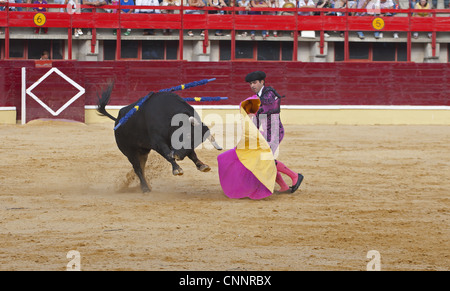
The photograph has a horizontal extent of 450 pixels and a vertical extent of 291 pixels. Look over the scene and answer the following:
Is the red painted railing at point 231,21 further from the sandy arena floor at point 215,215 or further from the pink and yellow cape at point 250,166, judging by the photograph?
the pink and yellow cape at point 250,166

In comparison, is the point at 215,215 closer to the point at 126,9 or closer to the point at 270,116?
the point at 270,116

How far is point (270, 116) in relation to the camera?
6086mm

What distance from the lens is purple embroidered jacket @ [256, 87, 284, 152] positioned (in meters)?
6.01

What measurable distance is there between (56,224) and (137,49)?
12.3m

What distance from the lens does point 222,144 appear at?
1082cm

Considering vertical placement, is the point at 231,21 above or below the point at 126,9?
below

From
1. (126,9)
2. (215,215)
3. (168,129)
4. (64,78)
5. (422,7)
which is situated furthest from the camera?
(422,7)

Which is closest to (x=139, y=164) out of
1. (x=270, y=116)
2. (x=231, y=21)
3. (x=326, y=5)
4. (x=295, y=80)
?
(x=270, y=116)

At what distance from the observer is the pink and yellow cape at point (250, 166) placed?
235 inches

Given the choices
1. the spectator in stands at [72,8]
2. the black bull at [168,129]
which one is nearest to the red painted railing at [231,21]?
the spectator in stands at [72,8]

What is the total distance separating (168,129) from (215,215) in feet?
3.25

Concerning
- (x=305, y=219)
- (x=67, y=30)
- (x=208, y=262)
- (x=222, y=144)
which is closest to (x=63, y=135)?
(x=222, y=144)

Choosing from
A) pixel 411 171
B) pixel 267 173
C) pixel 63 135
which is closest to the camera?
pixel 267 173
